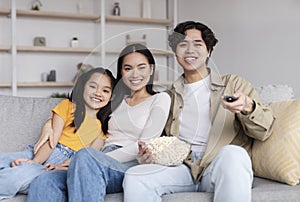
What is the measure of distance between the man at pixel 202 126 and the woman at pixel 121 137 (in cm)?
7

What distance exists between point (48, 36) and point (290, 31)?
2522 mm

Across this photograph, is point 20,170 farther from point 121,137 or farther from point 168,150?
point 168,150

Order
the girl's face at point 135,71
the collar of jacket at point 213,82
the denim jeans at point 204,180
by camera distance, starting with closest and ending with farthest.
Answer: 1. the denim jeans at point 204,180
2. the girl's face at point 135,71
3. the collar of jacket at point 213,82

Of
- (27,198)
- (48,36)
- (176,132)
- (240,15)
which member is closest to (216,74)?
(176,132)

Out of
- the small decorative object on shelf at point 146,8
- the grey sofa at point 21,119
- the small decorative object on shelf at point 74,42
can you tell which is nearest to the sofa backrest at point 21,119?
the grey sofa at point 21,119

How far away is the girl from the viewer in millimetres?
1899

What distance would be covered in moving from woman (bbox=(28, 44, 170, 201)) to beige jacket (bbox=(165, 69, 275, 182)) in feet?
0.19

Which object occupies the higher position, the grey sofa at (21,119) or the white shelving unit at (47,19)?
the white shelving unit at (47,19)

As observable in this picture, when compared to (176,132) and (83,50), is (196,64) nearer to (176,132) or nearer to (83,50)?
(176,132)

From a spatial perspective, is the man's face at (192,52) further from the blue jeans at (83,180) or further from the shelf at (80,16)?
the shelf at (80,16)

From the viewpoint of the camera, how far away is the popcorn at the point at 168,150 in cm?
183

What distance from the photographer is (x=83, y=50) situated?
4.89 metres

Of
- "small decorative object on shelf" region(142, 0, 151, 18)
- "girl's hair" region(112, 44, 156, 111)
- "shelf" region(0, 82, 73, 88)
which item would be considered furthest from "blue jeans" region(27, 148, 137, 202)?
"small decorative object on shelf" region(142, 0, 151, 18)

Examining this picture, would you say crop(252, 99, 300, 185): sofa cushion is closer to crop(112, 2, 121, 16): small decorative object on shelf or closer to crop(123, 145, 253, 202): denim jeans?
crop(123, 145, 253, 202): denim jeans
